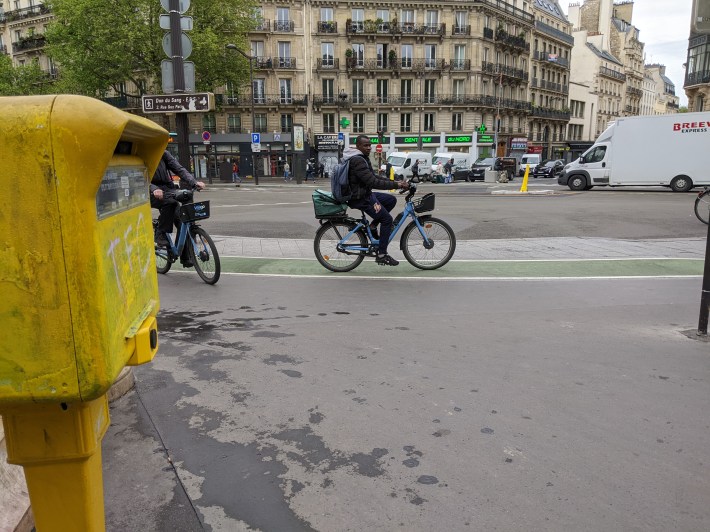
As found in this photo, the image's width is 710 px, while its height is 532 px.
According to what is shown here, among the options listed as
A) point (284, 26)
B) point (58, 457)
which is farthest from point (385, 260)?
point (284, 26)

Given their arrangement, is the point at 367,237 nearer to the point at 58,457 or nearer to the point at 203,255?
the point at 203,255

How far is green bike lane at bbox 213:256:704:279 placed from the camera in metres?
7.03

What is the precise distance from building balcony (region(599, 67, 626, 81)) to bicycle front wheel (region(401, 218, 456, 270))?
83.2 m

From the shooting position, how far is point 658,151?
2295cm

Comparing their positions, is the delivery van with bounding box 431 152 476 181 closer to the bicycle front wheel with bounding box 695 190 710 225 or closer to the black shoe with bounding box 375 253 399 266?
the bicycle front wheel with bounding box 695 190 710 225

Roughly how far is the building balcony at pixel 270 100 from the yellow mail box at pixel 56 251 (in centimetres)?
5061

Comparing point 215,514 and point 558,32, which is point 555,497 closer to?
point 215,514

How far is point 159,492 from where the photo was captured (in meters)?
2.44

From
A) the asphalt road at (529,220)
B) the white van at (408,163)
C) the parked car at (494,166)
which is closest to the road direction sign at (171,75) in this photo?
the asphalt road at (529,220)

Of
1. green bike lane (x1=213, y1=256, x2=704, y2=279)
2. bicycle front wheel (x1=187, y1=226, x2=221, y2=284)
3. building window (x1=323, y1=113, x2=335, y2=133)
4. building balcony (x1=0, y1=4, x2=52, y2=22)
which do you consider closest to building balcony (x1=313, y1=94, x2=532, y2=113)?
building window (x1=323, y1=113, x2=335, y2=133)

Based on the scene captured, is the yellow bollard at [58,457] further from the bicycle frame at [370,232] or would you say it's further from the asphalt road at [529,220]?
the asphalt road at [529,220]

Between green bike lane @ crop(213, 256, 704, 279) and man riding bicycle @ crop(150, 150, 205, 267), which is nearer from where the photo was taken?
man riding bicycle @ crop(150, 150, 205, 267)

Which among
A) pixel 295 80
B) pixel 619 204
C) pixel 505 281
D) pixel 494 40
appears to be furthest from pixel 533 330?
pixel 494 40

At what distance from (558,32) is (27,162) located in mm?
77318
